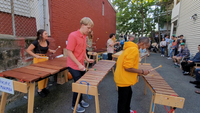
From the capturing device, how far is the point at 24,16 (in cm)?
374

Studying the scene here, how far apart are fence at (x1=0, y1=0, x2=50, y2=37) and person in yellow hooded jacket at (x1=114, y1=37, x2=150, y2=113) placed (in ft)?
10.8

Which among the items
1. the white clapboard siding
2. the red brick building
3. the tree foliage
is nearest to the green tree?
the tree foliage

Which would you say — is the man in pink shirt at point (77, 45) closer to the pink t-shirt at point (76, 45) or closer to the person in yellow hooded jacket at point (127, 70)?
the pink t-shirt at point (76, 45)

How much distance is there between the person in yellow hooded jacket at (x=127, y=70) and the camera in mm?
1668

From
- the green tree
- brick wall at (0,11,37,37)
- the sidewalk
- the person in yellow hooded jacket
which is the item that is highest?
the green tree

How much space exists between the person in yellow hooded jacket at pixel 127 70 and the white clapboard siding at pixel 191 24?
6159 mm

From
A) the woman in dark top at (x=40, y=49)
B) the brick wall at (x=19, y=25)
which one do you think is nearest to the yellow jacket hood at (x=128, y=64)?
the woman in dark top at (x=40, y=49)

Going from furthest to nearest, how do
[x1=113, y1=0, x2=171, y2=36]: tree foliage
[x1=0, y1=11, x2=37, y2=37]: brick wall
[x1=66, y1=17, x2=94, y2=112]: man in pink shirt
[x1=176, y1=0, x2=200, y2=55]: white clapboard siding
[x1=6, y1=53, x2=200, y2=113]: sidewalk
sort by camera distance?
[x1=113, y1=0, x2=171, y2=36]: tree foliage
[x1=176, y1=0, x2=200, y2=55]: white clapboard siding
[x1=0, y1=11, x2=37, y2=37]: brick wall
[x1=6, y1=53, x2=200, y2=113]: sidewalk
[x1=66, y1=17, x2=94, y2=112]: man in pink shirt

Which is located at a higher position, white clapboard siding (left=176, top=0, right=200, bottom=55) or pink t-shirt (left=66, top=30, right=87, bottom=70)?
white clapboard siding (left=176, top=0, right=200, bottom=55)

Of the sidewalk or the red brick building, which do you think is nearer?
the sidewalk

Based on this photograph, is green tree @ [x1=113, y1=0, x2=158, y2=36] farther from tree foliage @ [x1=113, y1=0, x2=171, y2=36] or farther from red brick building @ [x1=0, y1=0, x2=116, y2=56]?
red brick building @ [x1=0, y1=0, x2=116, y2=56]

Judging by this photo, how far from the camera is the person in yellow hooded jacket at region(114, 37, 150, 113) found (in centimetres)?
Answer: 167

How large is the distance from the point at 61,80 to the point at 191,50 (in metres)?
7.42

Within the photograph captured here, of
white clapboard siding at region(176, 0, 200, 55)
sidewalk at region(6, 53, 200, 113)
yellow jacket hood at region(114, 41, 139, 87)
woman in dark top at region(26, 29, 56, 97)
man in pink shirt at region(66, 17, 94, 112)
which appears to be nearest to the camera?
yellow jacket hood at region(114, 41, 139, 87)
